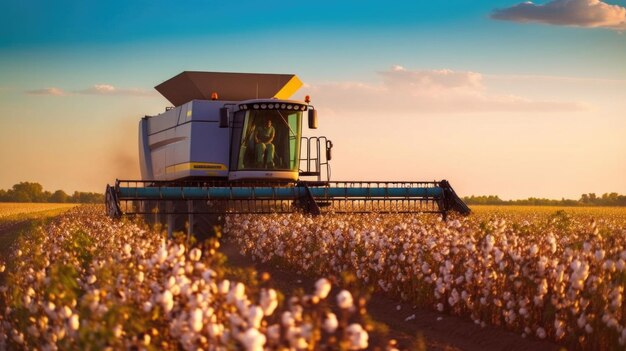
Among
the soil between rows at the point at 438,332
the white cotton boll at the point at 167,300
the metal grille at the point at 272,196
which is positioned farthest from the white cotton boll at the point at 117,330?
the metal grille at the point at 272,196

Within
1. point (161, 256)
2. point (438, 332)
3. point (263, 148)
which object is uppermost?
point (263, 148)

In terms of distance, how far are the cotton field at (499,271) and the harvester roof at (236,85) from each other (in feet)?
29.1

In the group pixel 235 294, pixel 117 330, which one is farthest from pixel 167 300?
pixel 235 294

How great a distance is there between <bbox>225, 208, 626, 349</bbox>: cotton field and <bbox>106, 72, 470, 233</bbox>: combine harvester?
5548 mm

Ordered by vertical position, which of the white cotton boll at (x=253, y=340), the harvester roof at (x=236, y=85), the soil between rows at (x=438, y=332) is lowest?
the soil between rows at (x=438, y=332)

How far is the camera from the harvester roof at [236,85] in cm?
2258

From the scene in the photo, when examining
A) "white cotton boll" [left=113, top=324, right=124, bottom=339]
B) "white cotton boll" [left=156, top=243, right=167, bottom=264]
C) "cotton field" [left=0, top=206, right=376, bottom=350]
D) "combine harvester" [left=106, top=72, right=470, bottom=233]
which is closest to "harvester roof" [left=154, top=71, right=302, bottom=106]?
"combine harvester" [left=106, top=72, right=470, bottom=233]

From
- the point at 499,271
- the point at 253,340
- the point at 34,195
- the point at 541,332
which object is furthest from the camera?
the point at 34,195

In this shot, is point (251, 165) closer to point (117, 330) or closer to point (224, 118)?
point (224, 118)

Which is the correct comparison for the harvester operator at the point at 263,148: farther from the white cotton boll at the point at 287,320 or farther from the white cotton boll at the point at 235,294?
the white cotton boll at the point at 287,320

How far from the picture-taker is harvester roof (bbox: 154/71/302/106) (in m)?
22.6

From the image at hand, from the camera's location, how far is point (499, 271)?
9734 millimetres

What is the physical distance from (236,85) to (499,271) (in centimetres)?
1405

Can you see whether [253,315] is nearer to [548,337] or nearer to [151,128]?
[548,337]
